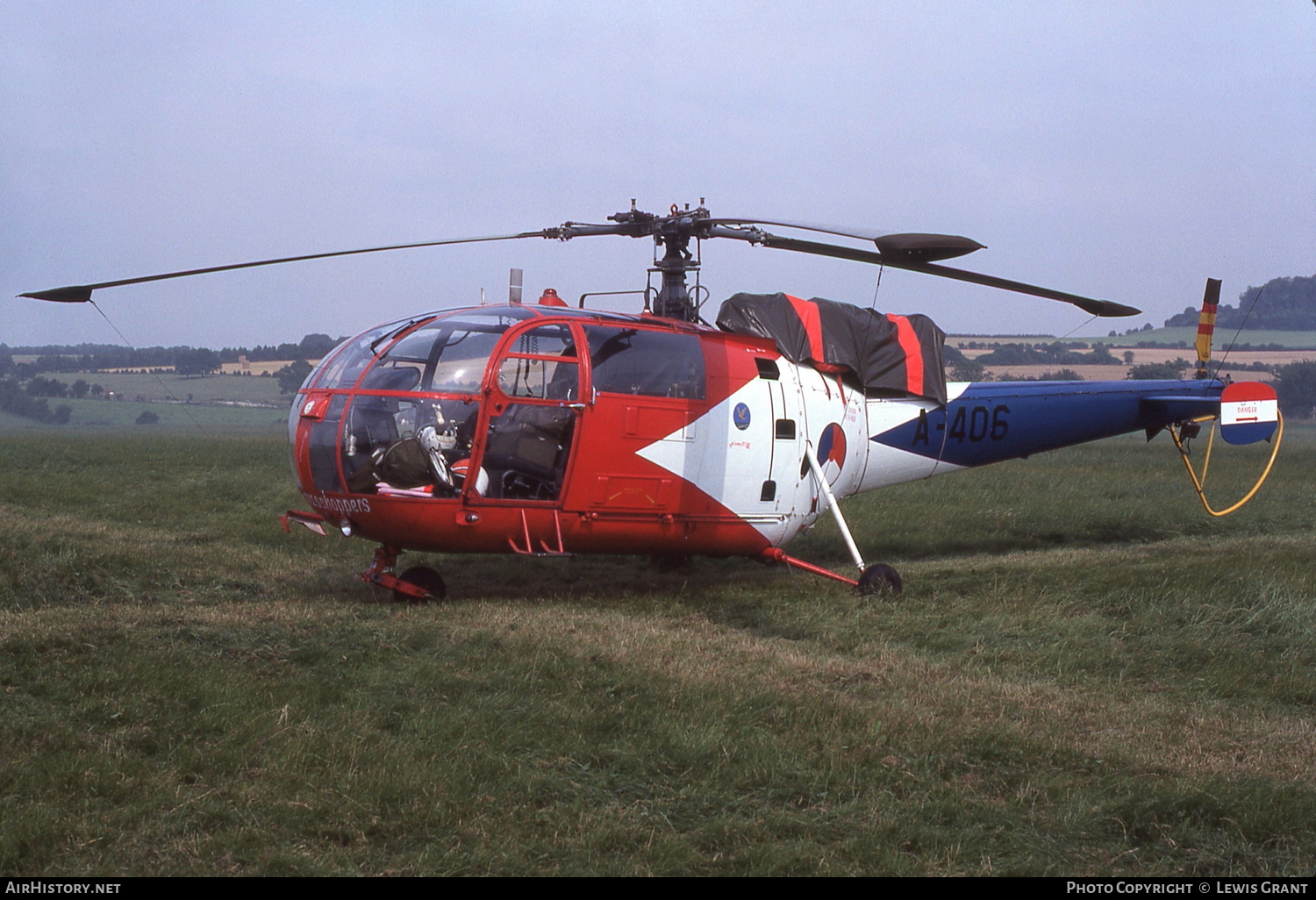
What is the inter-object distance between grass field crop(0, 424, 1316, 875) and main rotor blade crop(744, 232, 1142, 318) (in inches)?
95.6

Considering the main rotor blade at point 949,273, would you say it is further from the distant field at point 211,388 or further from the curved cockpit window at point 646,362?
the distant field at point 211,388

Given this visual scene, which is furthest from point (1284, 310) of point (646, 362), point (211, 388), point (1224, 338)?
point (646, 362)

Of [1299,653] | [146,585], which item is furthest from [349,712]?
[1299,653]

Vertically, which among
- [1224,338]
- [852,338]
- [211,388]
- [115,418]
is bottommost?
[115,418]

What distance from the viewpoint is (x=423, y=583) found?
945cm

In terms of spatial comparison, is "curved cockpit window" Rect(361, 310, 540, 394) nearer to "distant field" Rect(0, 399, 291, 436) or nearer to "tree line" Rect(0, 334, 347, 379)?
"tree line" Rect(0, 334, 347, 379)

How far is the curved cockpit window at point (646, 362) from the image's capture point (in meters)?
9.32

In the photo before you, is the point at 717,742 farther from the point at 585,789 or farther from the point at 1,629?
the point at 1,629

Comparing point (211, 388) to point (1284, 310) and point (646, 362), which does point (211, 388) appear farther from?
point (1284, 310)

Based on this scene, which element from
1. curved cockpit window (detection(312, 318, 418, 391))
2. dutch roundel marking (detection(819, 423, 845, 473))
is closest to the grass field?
dutch roundel marking (detection(819, 423, 845, 473))

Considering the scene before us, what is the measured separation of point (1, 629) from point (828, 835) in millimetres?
5359

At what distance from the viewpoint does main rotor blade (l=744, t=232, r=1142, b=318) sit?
A: 9094 millimetres

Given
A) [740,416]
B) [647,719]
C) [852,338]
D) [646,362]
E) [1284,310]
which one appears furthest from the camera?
[1284,310]

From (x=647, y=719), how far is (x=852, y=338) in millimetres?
6181
